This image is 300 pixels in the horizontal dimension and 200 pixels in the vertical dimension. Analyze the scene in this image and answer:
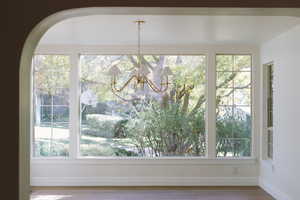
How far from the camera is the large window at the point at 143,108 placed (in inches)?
294

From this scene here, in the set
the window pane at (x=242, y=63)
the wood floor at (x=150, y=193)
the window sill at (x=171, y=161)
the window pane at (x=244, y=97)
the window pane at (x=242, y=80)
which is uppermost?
the window pane at (x=242, y=63)

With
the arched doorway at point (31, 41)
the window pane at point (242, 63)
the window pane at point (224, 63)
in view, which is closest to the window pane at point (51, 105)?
the window pane at point (224, 63)

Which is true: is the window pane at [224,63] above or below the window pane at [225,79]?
above

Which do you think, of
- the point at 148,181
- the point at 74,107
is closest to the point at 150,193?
the point at 148,181

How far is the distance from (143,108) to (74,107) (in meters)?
1.26

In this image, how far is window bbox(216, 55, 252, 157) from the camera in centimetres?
750

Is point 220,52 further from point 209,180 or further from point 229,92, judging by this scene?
point 209,180

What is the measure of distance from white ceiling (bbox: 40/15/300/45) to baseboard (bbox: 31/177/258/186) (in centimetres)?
243

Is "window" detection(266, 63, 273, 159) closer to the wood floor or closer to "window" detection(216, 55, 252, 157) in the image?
"window" detection(216, 55, 252, 157)

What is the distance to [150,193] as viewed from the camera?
6.76 m

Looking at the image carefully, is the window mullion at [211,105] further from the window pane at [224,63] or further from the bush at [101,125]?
the bush at [101,125]
